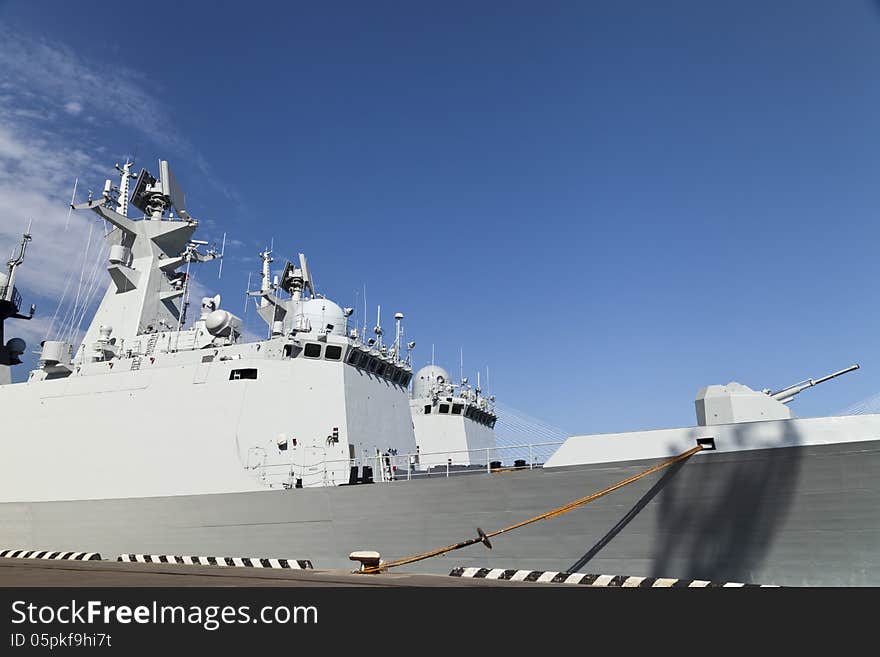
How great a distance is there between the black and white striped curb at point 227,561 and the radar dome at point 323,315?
21.5 feet

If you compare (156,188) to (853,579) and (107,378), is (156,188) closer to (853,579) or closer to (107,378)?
(107,378)

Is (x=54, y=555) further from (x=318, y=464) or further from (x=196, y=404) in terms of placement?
(x=318, y=464)

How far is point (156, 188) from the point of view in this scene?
61.8ft

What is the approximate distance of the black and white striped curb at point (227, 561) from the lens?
998 cm

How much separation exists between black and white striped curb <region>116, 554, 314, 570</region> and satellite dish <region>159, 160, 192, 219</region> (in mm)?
10701

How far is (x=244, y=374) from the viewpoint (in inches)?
544

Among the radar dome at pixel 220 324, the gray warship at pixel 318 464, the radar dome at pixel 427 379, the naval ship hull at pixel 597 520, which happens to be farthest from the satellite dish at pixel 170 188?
the radar dome at pixel 427 379

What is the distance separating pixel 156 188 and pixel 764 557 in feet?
61.3

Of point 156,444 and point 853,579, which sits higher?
point 156,444

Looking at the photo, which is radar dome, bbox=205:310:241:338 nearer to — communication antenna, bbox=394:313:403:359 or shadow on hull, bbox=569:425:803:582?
communication antenna, bbox=394:313:403:359

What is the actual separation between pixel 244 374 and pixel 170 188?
862cm

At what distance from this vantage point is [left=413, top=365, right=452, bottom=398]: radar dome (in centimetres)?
2847
